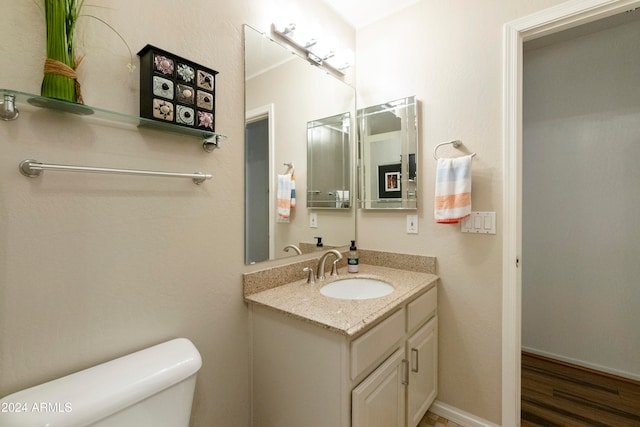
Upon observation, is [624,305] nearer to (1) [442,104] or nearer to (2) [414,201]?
(2) [414,201]

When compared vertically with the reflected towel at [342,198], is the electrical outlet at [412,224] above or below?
below

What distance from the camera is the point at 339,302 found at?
1243 mm

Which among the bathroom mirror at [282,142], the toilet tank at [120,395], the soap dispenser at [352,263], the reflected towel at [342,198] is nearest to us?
the toilet tank at [120,395]

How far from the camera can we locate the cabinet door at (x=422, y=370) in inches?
54.6

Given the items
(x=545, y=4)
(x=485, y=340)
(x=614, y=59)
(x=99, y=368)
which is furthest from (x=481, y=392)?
(x=614, y=59)

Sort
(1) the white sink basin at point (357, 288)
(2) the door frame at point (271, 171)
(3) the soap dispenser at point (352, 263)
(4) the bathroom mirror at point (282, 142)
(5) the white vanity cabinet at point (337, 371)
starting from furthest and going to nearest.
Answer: (3) the soap dispenser at point (352, 263)
(1) the white sink basin at point (357, 288)
(2) the door frame at point (271, 171)
(4) the bathroom mirror at point (282, 142)
(5) the white vanity cabinet at point (337, 371)

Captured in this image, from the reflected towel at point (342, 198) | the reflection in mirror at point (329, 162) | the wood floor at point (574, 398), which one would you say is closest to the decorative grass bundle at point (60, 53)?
the reflection in mirror at point (329, 162)

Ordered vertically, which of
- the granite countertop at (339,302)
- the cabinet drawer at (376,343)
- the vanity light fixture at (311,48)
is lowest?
the cabinet drawer at (376,343)

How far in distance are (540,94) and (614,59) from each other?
439 millimetres

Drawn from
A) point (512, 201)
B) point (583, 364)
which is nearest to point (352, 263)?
point (512, 201)

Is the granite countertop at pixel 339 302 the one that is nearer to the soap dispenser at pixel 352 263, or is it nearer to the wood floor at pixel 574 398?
the soap dispenser at pixel 352 263

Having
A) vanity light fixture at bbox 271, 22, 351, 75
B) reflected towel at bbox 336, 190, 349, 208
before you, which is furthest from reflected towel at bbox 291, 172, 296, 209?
vanity light fixture at bbox 271, 22, 351, 75

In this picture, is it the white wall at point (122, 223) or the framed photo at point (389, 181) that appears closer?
the white wall at point (122, 223)

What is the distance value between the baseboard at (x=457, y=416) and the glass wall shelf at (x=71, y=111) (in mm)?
1913
